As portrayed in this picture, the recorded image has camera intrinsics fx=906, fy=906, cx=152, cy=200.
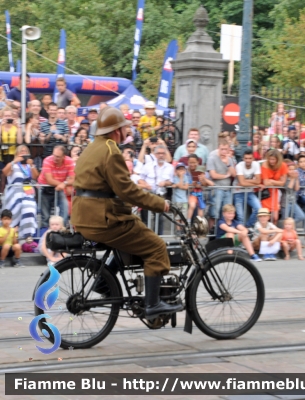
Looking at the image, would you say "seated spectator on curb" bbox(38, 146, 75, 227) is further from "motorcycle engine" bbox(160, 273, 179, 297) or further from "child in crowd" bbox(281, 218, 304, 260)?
"motorcycle engine" bbox(160, 273, 179, 297)

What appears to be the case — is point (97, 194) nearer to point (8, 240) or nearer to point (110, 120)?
point (110, 120)

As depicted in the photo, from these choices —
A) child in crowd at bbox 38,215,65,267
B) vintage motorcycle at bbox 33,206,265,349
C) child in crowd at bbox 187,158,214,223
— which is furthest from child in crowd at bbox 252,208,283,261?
vintage motorcycle at bbox 33,206,265,349

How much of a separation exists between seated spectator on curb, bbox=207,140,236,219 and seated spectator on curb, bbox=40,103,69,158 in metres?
2.52

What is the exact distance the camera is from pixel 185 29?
41.0 metres

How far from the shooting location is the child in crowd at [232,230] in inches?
526

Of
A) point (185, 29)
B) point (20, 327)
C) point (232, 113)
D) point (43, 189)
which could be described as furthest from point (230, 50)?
point (185, 29)

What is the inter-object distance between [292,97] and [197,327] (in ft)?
35.9

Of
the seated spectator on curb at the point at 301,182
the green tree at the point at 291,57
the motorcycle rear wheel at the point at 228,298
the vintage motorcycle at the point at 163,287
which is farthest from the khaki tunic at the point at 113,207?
the green tree at the point at 291,57

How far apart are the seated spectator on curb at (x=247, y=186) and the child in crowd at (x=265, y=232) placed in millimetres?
293

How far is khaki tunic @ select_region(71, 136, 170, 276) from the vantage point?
6766 millimetres

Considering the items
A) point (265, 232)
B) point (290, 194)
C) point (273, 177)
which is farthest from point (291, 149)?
point (265, 232)

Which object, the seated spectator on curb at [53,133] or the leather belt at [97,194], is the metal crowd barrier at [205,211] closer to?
the seated spectator on curb at [53,133]

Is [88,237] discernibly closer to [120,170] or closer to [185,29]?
[120,170]

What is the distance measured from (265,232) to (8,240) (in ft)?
13.1
